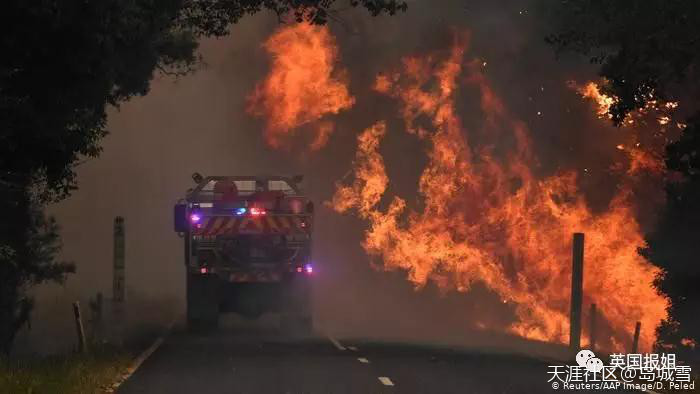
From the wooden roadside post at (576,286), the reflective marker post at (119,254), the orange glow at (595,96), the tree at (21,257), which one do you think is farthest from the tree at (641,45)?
the orange glow at (595,96)

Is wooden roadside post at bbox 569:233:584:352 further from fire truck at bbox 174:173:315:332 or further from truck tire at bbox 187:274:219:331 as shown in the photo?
truck tire at bbox 187:274:219:331

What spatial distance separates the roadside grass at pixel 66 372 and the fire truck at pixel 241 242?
803 cm

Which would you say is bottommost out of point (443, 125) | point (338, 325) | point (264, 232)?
point (338, 325)

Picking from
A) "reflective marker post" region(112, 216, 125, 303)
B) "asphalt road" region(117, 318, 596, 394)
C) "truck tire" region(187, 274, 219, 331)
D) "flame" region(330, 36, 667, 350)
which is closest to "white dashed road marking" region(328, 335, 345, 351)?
"asphalt road" region(117, 318, 596, 394)

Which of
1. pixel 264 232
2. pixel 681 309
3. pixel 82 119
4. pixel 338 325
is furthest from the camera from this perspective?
pixel 681 309

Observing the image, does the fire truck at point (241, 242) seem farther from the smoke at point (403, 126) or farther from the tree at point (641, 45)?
the smoke at point (403, 126)

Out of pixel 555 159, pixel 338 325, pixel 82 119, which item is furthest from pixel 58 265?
pixel 82 119

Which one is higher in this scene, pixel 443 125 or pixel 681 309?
pixel 443 125

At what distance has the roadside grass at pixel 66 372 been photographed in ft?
62.1

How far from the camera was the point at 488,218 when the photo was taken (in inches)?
2211

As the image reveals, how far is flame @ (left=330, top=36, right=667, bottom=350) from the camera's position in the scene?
56062mm

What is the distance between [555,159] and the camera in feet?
191

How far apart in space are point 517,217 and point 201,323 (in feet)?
76.9

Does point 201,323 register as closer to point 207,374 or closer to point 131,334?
point 131,334
